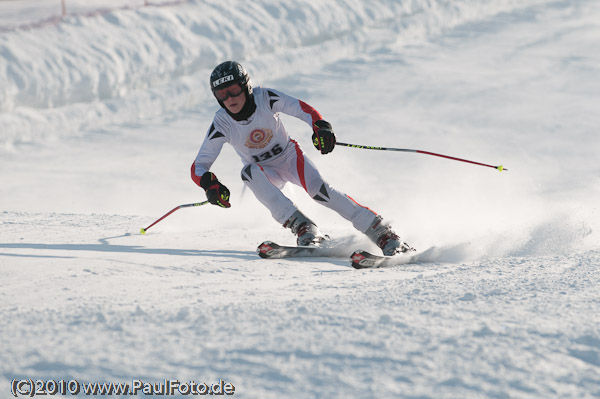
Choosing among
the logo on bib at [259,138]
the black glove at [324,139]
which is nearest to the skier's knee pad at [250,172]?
the logo on bib at [259,138]

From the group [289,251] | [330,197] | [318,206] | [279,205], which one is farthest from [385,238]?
[318,206]

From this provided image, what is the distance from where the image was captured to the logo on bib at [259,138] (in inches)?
182

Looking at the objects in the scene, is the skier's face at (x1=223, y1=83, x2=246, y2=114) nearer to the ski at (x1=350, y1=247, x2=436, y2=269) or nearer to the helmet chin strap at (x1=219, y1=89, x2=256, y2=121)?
the helmet chin strap at (x1=219, y1=89, x2=256, y2=121)

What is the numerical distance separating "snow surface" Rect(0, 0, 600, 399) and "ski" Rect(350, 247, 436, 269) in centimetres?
8

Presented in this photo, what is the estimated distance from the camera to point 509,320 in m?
2.37

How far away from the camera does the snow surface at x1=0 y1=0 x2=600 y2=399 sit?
2098mm

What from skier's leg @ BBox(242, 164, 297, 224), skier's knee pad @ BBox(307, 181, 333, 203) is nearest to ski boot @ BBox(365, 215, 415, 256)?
skier's knee pad @ BBox(307, 181, 333, 203)

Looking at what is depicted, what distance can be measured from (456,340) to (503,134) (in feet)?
30.3

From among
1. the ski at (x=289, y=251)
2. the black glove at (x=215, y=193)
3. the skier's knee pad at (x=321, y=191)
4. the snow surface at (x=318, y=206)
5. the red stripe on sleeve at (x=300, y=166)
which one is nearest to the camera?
the snow surface at (x=318, y=206)

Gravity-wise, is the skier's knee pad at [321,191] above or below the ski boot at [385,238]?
above

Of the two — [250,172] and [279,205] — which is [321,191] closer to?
[279,205]

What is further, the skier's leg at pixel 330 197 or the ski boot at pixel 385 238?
the skier's leg at pixel 330 197

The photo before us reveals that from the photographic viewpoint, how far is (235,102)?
14.6 feet

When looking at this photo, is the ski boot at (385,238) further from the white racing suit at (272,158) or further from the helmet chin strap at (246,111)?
the helmet chin strap at (246,111)
